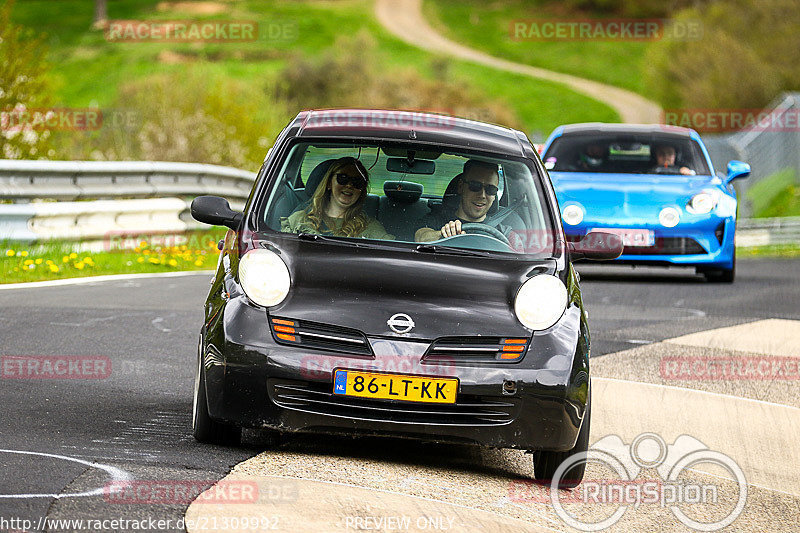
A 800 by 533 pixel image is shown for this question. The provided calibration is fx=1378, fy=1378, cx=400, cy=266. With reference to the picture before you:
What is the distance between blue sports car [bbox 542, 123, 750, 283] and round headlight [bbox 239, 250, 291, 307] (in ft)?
25.8

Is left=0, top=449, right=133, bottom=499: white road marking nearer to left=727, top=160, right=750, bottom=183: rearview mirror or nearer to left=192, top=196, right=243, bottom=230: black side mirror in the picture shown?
left=192, top=196, right=243, bottom=230: black side mirror

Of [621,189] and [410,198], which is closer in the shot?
[410,198]

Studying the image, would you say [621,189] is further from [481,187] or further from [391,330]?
[391,330]

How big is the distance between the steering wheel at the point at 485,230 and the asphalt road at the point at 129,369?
42.2 inches

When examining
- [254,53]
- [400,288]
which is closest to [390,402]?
[400,288]

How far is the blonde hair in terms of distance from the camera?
6.35m

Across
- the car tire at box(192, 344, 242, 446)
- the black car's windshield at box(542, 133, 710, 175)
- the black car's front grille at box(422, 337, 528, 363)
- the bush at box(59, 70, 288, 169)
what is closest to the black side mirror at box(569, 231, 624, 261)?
the black car's front grille at box(422, 337, 528, 363)

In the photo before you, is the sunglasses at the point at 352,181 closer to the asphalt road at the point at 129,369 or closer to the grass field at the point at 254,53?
the asphalt road at the point at 129,369

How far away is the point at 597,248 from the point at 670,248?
751cm

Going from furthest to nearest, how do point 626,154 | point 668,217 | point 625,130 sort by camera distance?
point 625,130, point 626,154, point 668,217

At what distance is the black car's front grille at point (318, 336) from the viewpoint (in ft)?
18.3

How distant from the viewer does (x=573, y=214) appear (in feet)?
45.2

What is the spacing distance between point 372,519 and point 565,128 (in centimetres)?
1077

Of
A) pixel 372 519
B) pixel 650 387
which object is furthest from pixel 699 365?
pixel 372 519
